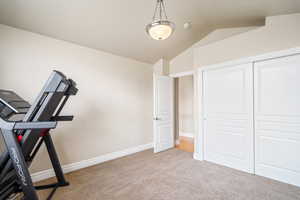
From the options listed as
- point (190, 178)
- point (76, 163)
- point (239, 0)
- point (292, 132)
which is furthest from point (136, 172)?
point (239, 0)

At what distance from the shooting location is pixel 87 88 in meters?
3.12

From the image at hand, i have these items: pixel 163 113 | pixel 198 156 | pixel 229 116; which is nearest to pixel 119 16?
pixel 163 113

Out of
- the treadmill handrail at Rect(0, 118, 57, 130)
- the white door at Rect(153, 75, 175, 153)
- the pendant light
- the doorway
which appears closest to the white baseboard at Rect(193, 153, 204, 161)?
the white door at Rect(153, 75, 175, 153)

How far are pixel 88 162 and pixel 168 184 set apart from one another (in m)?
1.71

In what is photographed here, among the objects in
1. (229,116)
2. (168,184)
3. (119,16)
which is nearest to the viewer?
(168,184)

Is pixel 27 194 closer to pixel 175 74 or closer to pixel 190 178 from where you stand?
pixel 190 178

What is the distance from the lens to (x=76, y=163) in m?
2.96

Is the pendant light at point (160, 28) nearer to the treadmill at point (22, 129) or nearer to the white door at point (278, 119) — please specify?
the treadmill at point (22, 129)

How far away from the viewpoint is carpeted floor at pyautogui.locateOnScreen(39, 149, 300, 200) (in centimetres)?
212

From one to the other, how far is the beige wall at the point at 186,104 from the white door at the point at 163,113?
1.71 metres

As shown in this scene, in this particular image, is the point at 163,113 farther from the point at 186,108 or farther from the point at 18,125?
the point at 18,125

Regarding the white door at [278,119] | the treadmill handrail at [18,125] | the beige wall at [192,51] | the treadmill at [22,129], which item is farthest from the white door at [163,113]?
the treadmill handrail at [18,125]

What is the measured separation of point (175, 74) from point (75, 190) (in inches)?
136

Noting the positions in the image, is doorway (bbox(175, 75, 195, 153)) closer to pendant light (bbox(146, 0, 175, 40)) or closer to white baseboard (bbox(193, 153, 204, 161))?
white baseboard (bbox(193, 153, 204, 161))
